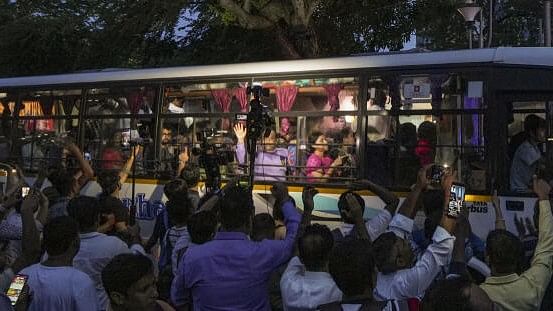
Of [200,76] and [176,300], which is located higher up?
[200,76]

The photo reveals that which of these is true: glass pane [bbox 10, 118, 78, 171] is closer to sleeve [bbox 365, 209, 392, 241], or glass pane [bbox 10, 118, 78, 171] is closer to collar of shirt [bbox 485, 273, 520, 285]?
sleeve [bbox 365, 209, 392, 241]

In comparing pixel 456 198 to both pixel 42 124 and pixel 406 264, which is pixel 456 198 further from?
pixel 42 124

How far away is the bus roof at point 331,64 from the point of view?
7.36m

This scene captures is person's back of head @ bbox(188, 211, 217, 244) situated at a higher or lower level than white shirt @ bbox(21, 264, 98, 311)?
higher

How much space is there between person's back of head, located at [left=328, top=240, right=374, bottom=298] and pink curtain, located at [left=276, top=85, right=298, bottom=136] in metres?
5.84

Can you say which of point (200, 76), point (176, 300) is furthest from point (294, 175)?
point (176, 300)

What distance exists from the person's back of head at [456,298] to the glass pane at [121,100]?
7840 mm

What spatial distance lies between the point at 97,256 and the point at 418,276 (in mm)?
2038

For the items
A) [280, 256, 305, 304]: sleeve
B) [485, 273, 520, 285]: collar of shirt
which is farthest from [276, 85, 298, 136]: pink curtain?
[485, 273, 520, 285]: collar of shirt

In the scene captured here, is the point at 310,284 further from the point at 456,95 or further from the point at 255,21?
the point at 255,21

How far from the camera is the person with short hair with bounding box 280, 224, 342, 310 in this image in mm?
3219

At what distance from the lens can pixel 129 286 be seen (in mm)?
2787

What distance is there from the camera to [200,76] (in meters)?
9.32

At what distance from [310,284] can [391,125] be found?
4.92m
